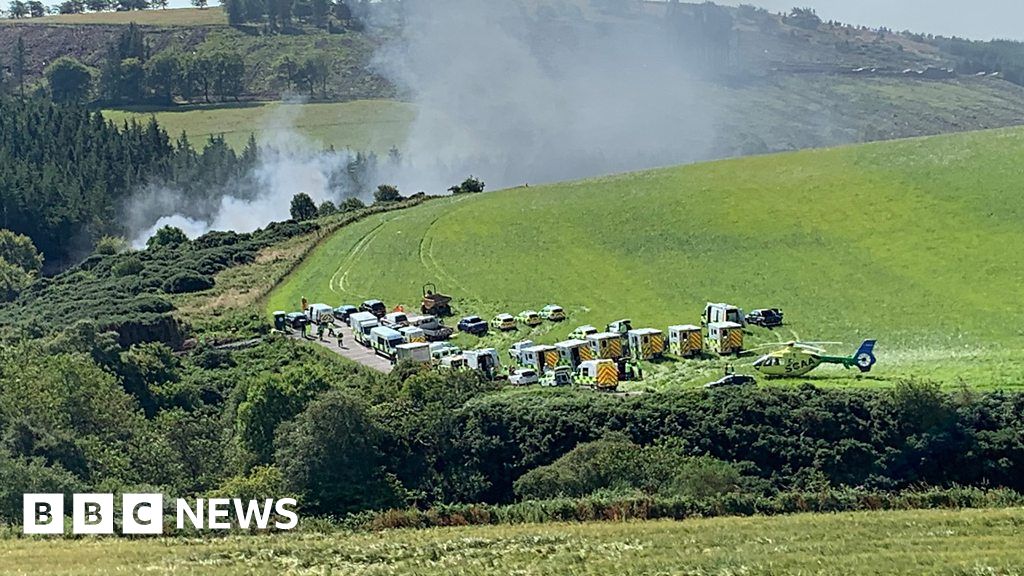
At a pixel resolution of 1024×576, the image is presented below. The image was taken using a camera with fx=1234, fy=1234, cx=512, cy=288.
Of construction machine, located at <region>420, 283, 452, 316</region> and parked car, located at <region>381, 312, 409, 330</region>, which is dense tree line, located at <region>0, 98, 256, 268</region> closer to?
construction machine, located at <region>420, 283, 452, 316</region>

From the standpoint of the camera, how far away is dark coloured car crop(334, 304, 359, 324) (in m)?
74.9

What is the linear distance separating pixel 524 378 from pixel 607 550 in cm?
2552

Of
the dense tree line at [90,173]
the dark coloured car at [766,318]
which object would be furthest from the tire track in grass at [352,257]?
the dense tree line at [90,173]

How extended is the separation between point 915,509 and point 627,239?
1934 inches

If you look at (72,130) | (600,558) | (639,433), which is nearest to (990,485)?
(639,433)

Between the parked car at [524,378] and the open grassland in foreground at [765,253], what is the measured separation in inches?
208

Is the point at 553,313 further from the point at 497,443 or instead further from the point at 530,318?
the point at 497,443

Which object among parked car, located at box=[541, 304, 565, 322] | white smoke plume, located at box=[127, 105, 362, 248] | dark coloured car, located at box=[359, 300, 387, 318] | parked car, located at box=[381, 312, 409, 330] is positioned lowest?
white smoke plume, located at box=[127, 105, 362, 248]

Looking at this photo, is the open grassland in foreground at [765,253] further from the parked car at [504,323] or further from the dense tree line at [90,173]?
the dense tree line at [90,173]

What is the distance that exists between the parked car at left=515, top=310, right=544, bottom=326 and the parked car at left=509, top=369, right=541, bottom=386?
1096 centimetres

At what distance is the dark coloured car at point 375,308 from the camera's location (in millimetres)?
74312

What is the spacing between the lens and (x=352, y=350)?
6844cm

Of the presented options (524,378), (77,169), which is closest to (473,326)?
(524,378)

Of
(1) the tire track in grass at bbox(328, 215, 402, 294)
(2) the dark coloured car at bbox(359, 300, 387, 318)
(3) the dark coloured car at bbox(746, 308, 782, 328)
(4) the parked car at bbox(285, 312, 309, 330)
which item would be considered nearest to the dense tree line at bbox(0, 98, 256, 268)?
(1) the tire track in grass at bbox(328, 215, 402, 294)
